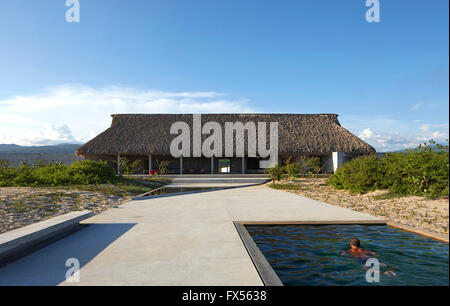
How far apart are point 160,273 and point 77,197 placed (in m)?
7.38

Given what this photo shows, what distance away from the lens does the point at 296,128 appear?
1056 inches

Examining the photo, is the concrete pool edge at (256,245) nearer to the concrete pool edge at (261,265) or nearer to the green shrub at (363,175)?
the concrete pool edge at (261,265)

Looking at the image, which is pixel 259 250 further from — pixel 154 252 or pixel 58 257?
pixel 58 257

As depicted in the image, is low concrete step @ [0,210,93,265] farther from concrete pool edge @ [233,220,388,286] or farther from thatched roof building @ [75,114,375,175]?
thatched roof building @ [75,114,375,175]

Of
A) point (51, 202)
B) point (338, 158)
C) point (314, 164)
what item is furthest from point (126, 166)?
point (338, 158)

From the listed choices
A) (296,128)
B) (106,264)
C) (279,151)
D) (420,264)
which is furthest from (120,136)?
(420,264)

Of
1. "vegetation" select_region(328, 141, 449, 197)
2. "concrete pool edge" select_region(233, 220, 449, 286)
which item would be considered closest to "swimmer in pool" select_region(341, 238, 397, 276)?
"concrete pool edge" select_region(233, 220, 449, 286)

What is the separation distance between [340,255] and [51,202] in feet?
25.9

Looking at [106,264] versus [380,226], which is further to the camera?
[380,226]

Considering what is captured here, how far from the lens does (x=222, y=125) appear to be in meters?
26.6

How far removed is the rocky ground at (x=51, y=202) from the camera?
654 cm

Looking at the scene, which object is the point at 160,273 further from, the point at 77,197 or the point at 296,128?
the point at 296,128

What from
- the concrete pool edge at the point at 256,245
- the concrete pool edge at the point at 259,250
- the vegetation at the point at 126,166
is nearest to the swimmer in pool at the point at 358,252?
the concrete pool edge at the point at 256,245
